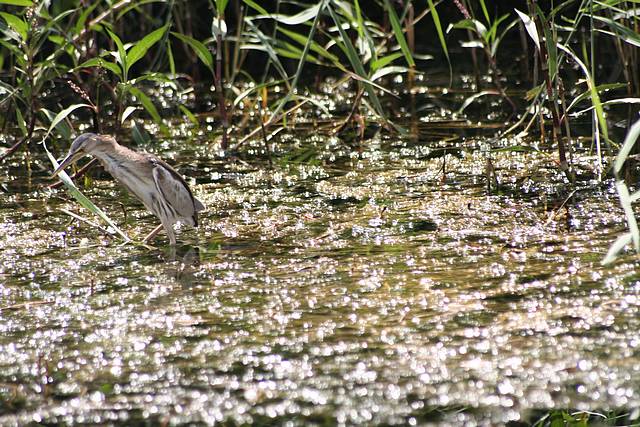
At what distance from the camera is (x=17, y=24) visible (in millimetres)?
5453

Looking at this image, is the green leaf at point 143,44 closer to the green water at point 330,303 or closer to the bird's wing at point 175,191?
the bird's wing at point 175,191

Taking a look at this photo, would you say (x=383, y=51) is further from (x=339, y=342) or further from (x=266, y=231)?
(x=339, y=342)

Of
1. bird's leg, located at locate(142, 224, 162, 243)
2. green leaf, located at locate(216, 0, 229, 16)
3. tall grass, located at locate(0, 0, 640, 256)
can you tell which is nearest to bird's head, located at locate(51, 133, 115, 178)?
tall grass, located at locate(0, 0, 640, 256)

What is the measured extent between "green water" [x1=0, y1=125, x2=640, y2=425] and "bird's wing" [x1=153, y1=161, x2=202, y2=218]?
0.15 meters

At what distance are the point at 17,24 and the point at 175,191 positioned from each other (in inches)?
53.7

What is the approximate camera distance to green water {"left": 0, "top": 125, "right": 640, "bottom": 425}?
3.03 metres

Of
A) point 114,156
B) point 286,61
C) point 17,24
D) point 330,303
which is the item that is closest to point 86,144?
point 114,156

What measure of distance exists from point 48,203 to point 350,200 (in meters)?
1.60

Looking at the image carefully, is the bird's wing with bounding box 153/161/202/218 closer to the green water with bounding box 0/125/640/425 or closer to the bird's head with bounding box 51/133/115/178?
the green water with bounding box 0/125/640/425

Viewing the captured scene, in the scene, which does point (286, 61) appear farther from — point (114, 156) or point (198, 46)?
point (114, 156)

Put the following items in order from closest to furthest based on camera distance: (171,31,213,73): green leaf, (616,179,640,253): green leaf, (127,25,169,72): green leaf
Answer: (616,179,640,253): green leaf, (127,25,169,72): green leaf, (171,31,213,73): green leaf

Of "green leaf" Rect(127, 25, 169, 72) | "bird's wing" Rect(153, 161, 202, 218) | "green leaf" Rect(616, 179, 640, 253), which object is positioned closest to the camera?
"green leaf" Rect(616, 179, 640, 253)

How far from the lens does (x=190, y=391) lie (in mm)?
3121

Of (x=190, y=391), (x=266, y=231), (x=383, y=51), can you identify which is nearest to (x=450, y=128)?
(x=383, y=51)
